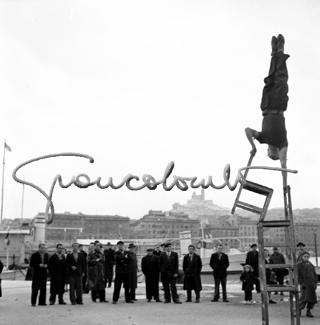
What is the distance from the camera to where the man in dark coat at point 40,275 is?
12.8 metres

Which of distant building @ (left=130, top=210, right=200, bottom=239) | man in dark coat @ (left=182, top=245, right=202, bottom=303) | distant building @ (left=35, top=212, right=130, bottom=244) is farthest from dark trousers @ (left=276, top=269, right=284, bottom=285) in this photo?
distant building @ (left=130, top=210, right=200, bottom=239)

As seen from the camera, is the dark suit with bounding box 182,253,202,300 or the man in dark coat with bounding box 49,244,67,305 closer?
the man in dark coat with bounding box 49,244,67,305

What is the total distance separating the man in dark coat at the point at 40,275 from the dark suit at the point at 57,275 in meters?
0.42

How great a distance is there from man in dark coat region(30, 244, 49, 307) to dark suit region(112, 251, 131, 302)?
2.02 meters

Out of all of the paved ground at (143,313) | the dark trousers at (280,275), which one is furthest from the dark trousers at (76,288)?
the dark trousers at (280,275)

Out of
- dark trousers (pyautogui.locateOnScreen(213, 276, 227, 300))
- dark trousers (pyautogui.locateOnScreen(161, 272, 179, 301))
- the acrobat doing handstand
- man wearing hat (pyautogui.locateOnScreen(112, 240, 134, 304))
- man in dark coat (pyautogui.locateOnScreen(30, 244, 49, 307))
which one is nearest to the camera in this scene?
the acrobat doing handstand

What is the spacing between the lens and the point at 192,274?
45.8ft

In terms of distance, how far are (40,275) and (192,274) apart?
14.9 feet

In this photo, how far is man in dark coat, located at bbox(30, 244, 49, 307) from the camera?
1275 cm

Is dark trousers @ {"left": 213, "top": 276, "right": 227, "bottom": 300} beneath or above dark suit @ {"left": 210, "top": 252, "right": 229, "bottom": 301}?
beneath

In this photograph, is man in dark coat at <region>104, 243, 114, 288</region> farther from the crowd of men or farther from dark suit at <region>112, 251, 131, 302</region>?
dark suit at <region>112, 251, 131, 302</region>

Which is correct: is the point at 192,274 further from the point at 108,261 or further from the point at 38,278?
the point at 108,261

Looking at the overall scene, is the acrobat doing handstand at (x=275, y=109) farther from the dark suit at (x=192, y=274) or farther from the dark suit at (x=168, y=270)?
the dark suit at (x=192, y=274)
